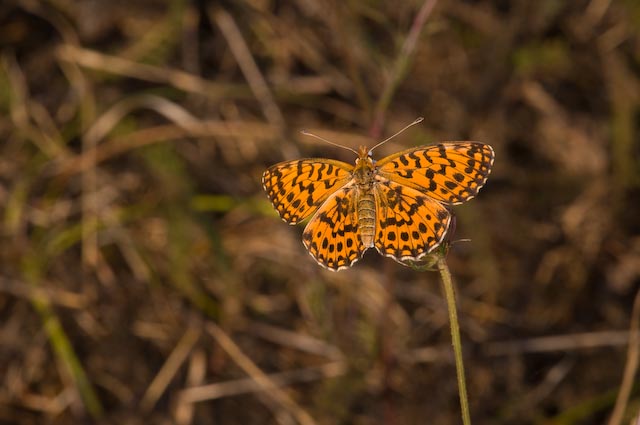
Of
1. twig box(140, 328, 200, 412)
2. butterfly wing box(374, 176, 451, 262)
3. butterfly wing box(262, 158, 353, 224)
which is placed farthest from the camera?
twig box(140, 328, 200, 412)

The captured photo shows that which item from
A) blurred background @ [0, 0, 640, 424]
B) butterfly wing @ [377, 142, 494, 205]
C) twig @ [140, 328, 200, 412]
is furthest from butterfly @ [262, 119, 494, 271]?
twig @ [140, 328, 200, 412]

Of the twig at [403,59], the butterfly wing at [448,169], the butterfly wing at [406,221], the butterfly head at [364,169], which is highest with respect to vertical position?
the twig at [403,59]

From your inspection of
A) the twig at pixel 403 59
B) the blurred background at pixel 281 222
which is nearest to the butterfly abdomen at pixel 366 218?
the twig at pixel 403 59

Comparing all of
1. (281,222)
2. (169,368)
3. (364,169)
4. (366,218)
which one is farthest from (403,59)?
(169,368)

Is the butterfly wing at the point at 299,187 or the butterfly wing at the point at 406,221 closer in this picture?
the butterfly wing at the point at 406,221

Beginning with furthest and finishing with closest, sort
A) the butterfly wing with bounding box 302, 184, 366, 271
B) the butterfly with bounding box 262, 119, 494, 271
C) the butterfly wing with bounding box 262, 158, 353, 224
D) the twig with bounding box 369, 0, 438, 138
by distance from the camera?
the twig with bounding box 369, 0, 438, 138 → the butterfly wing with bounding box 262, 158, 353, 224 → the butterfly wing with bounding box 302, 184, 366, 271 → the butterfly with bounding box 262, 119, 494, 271

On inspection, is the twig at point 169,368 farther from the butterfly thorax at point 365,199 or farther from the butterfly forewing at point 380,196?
the butterfly thorax at point 365,199

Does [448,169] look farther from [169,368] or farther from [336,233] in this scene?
[169,368]

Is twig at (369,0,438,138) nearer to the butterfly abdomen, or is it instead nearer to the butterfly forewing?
the butterfly forewing
